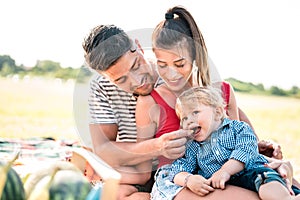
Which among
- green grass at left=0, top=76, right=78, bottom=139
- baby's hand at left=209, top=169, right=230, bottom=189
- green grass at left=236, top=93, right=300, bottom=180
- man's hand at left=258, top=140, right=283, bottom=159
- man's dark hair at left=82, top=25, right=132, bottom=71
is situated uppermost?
man's dark hair at left=82, top=25, right=132, bottom=71

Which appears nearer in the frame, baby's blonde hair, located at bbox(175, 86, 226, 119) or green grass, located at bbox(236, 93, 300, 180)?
baby's blonde hair, located at bbox(175, 86, 226, 119)

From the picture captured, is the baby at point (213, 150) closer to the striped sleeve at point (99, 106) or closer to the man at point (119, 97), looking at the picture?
the man at point (119, 97)

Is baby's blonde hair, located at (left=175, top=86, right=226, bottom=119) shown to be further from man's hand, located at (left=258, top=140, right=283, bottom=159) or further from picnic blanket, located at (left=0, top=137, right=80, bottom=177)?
picnic blanket, located at (left=0, top=137, right=80, bottom=177)

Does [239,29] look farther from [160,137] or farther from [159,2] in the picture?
[160,137]

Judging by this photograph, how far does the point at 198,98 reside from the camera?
211 centimetres

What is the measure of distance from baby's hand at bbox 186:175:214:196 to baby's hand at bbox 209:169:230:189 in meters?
0.02

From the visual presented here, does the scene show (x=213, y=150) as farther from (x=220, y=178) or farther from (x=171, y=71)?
(x=171, y=71)

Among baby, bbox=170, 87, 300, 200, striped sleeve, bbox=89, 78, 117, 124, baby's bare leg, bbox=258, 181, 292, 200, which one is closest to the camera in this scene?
baby's bare leg, bbox=258, 181, 292, 200

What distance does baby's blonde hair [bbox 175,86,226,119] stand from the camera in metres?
2.11

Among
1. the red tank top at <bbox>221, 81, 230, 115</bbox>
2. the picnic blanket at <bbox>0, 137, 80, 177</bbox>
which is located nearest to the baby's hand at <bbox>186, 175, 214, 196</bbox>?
the red tank top at <bbox>221, 81, 230, 115</bbox>

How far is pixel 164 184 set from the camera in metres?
2.13

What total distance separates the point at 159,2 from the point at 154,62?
17.5 feet

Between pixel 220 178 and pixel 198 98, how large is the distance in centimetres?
28

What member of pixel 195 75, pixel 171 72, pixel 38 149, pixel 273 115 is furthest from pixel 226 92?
pixel 273 115
